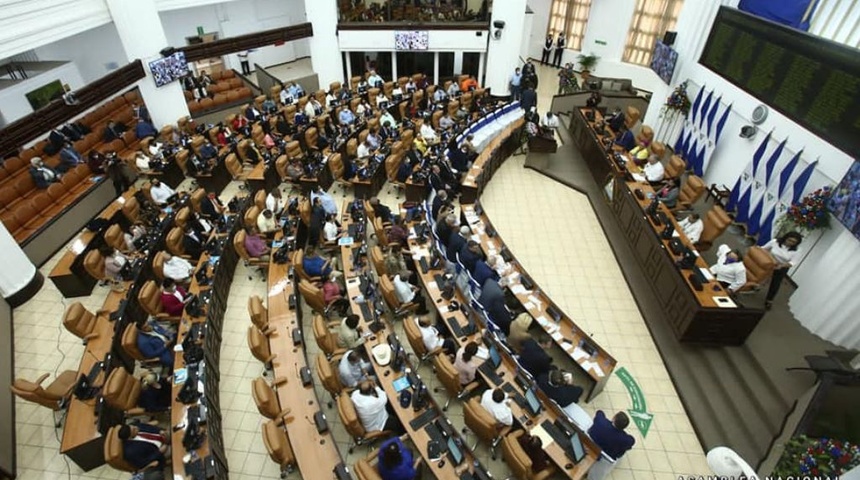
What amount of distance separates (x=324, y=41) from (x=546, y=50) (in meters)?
11.9

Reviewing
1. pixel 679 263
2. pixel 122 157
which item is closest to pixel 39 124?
pixel 122 157

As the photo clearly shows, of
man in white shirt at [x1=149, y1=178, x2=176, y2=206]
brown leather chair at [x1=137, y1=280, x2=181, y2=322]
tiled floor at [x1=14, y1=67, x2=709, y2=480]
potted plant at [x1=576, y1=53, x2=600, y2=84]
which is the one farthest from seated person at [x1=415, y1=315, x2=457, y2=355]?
potted plant at [x1=576, y1=53, x2=600, y2=84]

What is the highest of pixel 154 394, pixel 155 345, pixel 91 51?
pixel 91 51

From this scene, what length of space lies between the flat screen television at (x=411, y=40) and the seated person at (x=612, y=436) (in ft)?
58.2

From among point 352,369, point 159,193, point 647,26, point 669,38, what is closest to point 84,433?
point 352,369

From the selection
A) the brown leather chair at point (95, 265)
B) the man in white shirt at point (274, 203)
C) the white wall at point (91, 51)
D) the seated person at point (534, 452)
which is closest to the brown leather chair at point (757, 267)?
the seated person at point (534, 452)

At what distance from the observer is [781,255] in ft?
28.9

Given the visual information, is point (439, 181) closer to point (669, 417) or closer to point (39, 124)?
point (669, 417)

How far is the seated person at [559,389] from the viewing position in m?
6.75

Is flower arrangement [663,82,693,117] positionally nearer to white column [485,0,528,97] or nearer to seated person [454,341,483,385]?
white column [485,0,528,97]

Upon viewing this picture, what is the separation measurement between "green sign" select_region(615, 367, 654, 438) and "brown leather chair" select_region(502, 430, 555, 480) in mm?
2424

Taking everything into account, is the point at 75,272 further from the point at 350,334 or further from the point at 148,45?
the point at 148,45

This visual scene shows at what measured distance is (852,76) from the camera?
24.6 ft

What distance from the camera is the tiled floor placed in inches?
275
